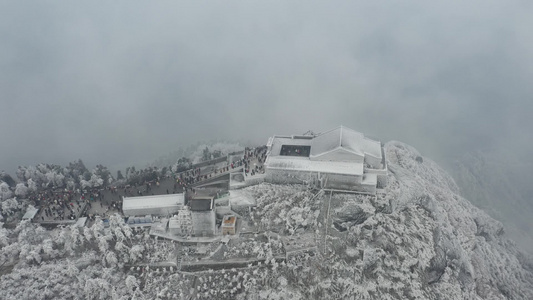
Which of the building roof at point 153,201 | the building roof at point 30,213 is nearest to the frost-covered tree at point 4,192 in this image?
the building roof at point 30,213

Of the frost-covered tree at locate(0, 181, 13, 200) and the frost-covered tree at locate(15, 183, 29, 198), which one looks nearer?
the frost-covered tree at locate(0, 181, 13, 200)

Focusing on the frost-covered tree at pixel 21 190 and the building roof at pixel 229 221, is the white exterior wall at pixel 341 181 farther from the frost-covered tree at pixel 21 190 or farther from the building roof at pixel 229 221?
the frost-covered tree at pixel 21 190

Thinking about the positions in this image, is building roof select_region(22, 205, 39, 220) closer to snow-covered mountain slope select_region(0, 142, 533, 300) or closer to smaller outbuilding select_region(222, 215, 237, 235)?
snow-covered mountain slope select_region(0, 142, 533, 300)

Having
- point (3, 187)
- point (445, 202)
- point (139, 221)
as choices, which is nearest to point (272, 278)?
point (139, 221)

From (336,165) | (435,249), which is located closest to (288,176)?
(336,165)

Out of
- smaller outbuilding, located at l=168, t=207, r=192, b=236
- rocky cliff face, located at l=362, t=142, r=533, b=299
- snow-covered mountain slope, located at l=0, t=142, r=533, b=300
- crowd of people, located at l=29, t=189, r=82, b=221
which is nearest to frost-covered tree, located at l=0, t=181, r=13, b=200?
crowd of people, located at l=29, t=189, r=82, b=221

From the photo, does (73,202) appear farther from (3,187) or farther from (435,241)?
(435,241)

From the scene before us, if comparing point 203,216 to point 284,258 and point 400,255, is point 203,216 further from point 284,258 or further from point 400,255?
point 400,255
